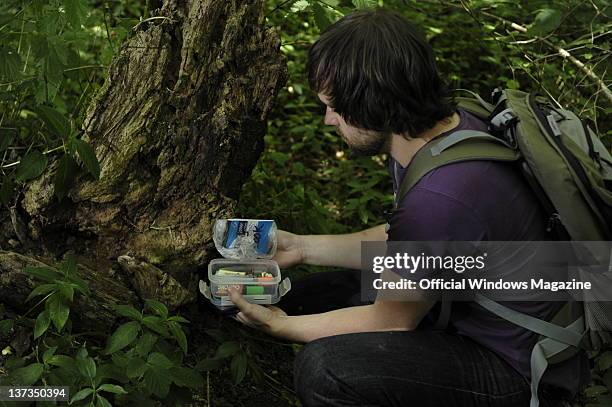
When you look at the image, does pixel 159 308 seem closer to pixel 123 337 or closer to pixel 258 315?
pixel 123 337

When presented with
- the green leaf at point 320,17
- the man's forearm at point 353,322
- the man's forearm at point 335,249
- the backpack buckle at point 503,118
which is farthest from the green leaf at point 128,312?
the green leaf at point 320,17

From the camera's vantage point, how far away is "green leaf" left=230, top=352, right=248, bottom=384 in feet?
8.45

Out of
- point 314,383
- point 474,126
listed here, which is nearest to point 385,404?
point 314,383

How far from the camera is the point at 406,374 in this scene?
2.22 meters

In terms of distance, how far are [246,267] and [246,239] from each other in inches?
4.0

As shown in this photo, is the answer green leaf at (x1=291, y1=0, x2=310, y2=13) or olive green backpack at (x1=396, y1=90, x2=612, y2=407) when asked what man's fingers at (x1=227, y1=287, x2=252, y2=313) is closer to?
olive green backpack at (x1=396, y1=90, x2=612, y2=407)

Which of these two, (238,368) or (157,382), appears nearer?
(157,382)

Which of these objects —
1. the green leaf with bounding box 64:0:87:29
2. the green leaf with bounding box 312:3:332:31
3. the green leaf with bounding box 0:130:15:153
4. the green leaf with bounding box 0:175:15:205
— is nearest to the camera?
the green leaf with bounding box 64:0:87:29

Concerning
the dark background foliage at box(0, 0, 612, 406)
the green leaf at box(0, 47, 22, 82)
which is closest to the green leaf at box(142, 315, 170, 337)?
the dark background foliage at box(0, 0, 612, 406)

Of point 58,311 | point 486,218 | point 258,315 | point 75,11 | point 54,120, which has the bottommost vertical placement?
point 258,315

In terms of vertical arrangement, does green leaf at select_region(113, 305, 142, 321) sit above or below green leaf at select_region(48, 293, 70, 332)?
below

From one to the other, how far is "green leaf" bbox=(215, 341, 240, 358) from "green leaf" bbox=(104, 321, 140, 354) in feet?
1.17

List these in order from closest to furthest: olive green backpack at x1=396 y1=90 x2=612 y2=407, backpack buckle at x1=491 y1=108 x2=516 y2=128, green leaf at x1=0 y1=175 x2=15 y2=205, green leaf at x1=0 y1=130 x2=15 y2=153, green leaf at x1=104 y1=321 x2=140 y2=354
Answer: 1. olive green backpack at x1=396 y1=90 x2=612 y2=407
2. backpack buckle at x1=491 y1=108 x2=516 y2=128
3. green leaf at x1=104 y1=321 x2=140 y2=354
4. green leaf at x1=0 y1=175 x2=15 y2=205
5. green leaf at x1=0 y1=130 x2=15 y2=153

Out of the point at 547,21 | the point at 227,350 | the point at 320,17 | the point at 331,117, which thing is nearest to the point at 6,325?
the point at 227,350
